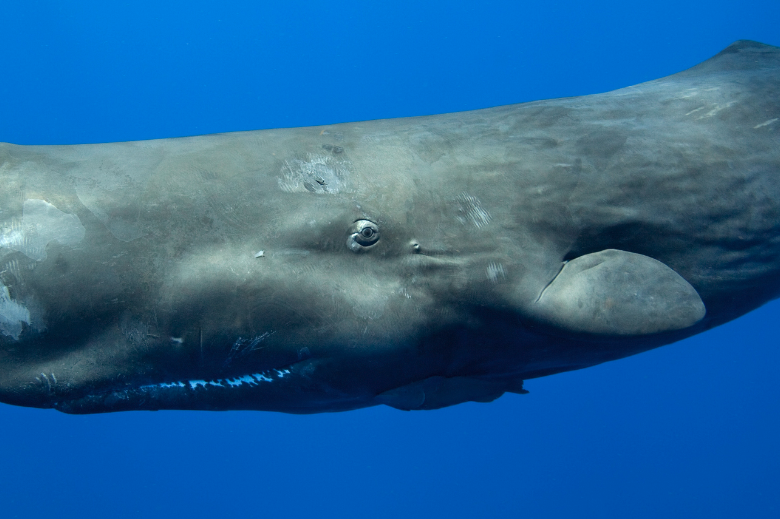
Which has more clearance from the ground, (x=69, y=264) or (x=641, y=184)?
(x=641, y=184)

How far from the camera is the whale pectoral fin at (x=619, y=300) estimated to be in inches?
120

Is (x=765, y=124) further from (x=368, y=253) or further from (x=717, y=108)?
(x=368, y=253)

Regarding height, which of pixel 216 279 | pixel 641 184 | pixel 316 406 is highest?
pixel 641 184

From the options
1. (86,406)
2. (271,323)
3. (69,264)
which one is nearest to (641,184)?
(271,323)

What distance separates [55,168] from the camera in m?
2.88

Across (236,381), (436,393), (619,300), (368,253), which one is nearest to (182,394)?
(236,381)

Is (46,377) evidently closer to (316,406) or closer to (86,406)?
(86,406)

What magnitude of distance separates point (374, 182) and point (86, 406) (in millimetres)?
1956

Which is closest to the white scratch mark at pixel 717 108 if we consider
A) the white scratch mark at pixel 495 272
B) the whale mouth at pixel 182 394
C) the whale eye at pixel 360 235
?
the white scratch mark at pixel 495 272

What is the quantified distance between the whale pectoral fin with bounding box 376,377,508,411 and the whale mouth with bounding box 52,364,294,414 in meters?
0.68

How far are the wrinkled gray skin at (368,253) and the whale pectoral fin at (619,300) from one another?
0.01 m

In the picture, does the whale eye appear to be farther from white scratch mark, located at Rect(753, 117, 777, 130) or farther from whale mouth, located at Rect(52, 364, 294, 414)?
white scratch mark, located at Rect(753, 117, 777, 130)

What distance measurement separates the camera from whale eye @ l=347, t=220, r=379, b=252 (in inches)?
121

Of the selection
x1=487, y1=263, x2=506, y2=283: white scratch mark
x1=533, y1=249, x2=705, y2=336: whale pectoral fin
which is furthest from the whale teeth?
x1=533, y1=249, x2=705, y2=336: whale pectoral fin
